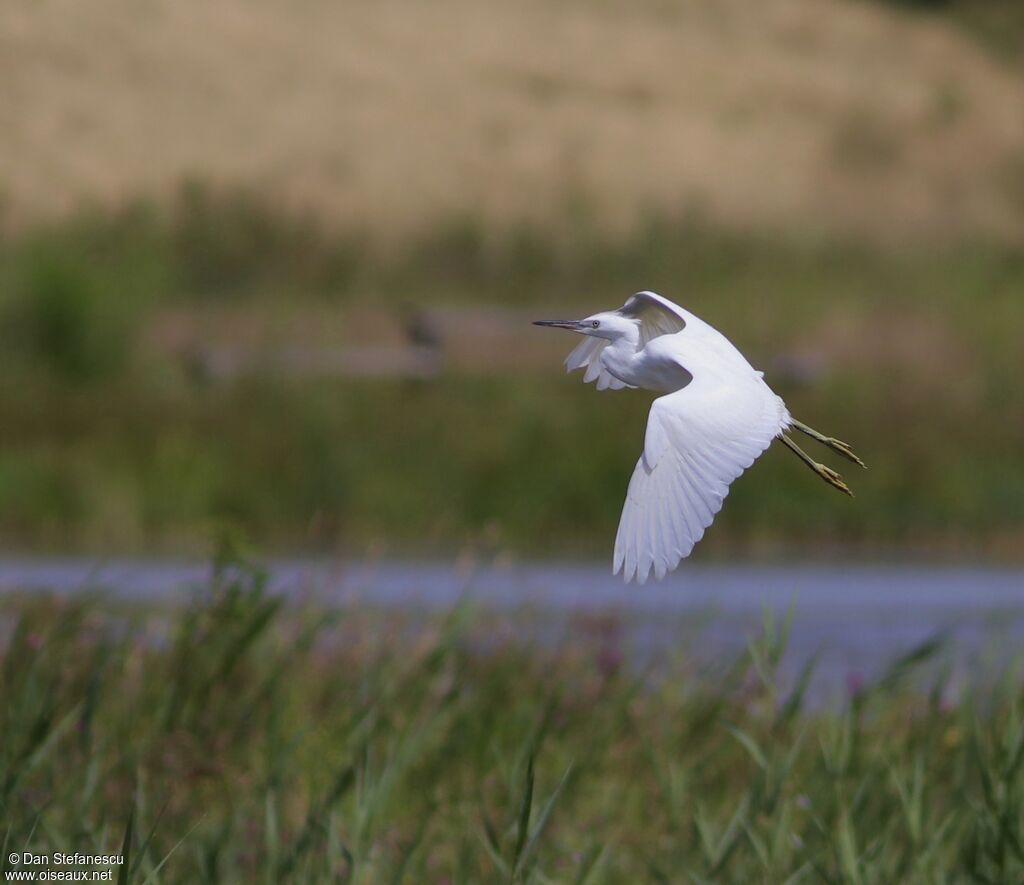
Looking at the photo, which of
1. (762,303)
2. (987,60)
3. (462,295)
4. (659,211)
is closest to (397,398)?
(762,303)

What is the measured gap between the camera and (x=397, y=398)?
473 inches

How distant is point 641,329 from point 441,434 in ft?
28.1

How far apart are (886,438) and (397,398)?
2966 millimetres

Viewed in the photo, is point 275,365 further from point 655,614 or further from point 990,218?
point 990,218

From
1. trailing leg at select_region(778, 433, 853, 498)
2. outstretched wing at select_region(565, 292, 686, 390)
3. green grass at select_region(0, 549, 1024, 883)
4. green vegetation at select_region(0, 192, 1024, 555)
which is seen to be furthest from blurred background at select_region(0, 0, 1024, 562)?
trailing leg at select_region(778, 433, 853, 498)

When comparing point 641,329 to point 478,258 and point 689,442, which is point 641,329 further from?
point 478,258

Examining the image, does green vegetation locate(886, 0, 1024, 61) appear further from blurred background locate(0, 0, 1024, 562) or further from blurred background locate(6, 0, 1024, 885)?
blurred background locate(6, 0, 1024, 885)

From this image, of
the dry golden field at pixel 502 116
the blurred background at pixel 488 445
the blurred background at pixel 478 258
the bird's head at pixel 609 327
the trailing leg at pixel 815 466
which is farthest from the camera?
the dry golden field at pixel 502 116

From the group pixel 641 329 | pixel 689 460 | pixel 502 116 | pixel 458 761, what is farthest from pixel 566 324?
pixel 502 116

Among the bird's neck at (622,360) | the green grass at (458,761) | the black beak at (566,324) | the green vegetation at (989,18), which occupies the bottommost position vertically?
the green grass at (458,761)

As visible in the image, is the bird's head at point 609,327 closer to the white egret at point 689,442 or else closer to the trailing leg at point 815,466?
the white egret at point 689,442

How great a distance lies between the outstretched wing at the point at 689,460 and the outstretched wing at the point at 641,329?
0.24m

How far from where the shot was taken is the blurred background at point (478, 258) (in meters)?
10.6

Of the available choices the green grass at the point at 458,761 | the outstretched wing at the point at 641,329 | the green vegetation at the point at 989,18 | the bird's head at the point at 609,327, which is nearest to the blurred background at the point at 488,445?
the green grass at the point at 458,761
